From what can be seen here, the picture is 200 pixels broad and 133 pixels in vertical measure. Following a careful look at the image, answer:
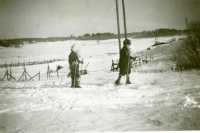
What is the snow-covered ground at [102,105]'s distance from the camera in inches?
92.7

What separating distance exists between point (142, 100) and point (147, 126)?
0.78 m

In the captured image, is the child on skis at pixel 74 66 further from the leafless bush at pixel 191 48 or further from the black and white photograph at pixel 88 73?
the leafless bush at pixel 191 48

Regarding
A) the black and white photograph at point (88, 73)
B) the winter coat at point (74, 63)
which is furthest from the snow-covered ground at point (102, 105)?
the winter coat at point (74, 63)

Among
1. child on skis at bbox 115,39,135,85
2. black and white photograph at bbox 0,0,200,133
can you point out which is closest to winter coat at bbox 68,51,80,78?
black and white photograph at bbox 0,0,200,133

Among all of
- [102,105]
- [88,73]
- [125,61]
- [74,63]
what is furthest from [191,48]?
[74,63]

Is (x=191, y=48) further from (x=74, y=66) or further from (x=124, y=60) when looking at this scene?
(x=74, y=66)

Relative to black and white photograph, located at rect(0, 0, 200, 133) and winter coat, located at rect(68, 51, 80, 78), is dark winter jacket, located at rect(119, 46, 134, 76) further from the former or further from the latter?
winter coat, located at rect(68, 51, 80, 78)

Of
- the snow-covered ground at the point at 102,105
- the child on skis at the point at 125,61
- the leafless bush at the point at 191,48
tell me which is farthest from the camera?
the child on skis at the point at 125,61

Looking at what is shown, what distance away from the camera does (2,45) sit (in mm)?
3539

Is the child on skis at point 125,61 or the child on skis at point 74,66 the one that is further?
the child on skis at point 125,61

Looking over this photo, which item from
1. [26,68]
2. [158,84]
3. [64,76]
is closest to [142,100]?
[158,84]

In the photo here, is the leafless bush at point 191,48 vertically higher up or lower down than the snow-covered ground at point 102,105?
higher up

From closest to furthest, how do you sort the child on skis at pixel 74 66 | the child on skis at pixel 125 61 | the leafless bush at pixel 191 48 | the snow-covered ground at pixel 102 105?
the snow-covered ground at pixel 102 105
the leafless bush at pixel 191 48
the child on skis at pixel 74 66
the child on skis at pixel 125 61

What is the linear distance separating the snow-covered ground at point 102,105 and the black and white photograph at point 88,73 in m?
0.02
